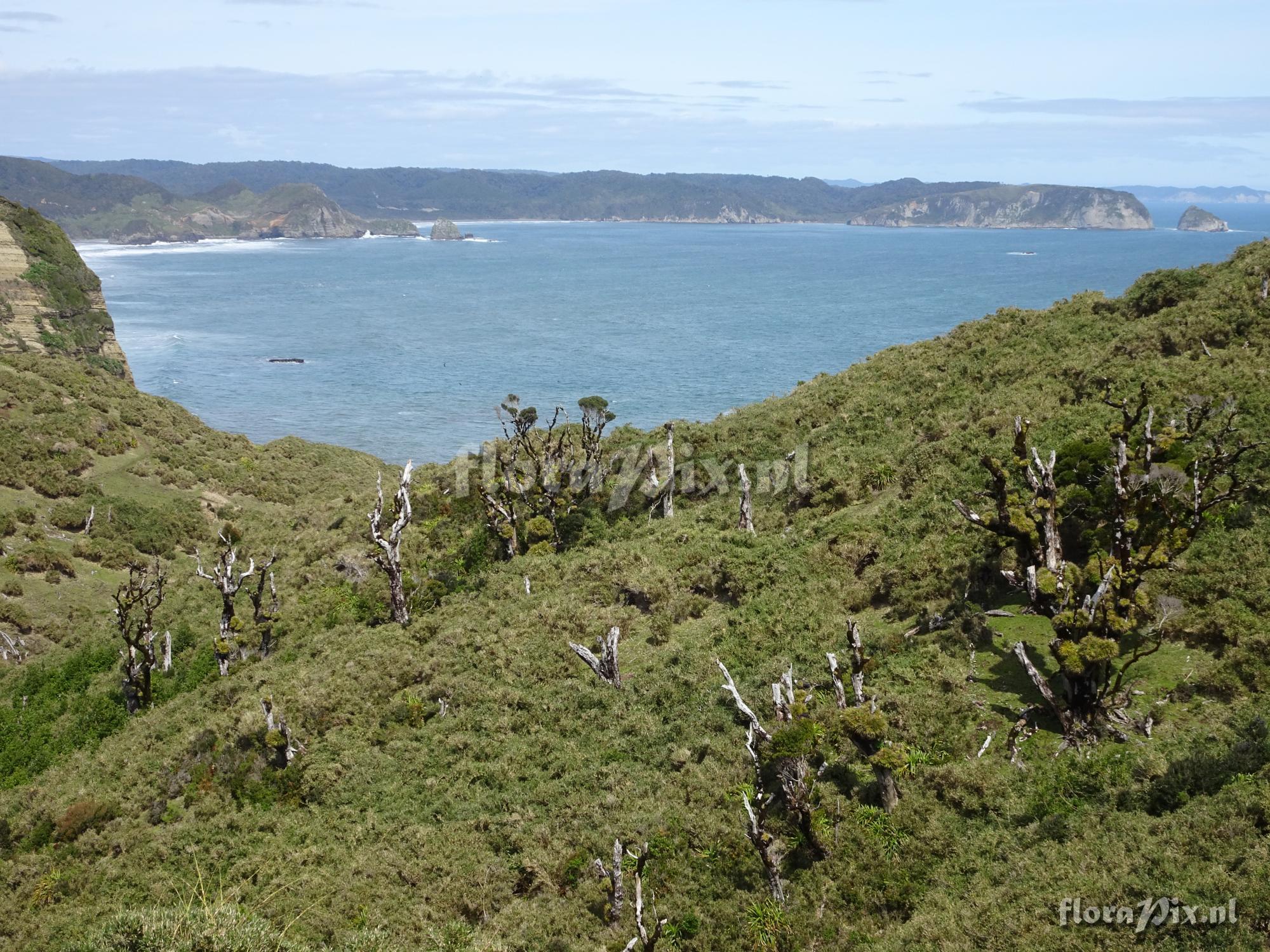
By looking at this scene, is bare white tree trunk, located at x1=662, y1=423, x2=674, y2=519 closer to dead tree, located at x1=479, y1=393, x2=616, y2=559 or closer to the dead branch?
dead tree, located at x1=479, y1=393, x2=616, y2=559

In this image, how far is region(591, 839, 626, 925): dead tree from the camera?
1565 centimetres

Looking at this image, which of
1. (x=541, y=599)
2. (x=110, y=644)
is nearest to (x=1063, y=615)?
(x=541, y=599)

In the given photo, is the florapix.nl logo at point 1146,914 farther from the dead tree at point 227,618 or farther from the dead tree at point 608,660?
the dead tree at point 227,618

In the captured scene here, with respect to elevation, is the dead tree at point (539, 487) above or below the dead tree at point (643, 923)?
above

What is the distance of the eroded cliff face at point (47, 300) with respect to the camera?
74.4 metres

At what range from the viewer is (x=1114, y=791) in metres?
15.5

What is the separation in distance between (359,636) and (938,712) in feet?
68.2

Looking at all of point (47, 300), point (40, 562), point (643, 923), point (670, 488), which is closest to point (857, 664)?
point (643, 923)

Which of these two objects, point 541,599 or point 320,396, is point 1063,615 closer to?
point 541,599

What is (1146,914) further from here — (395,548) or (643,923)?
(395,548)

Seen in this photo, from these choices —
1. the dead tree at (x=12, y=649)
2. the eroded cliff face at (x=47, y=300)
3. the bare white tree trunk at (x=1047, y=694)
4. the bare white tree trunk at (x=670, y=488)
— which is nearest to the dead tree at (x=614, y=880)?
the bare white tree trunk at (x=1047, y=694)

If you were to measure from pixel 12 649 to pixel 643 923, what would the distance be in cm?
3616

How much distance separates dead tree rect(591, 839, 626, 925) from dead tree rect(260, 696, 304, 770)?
10.7 m

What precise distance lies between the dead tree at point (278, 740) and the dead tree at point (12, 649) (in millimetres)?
21379
